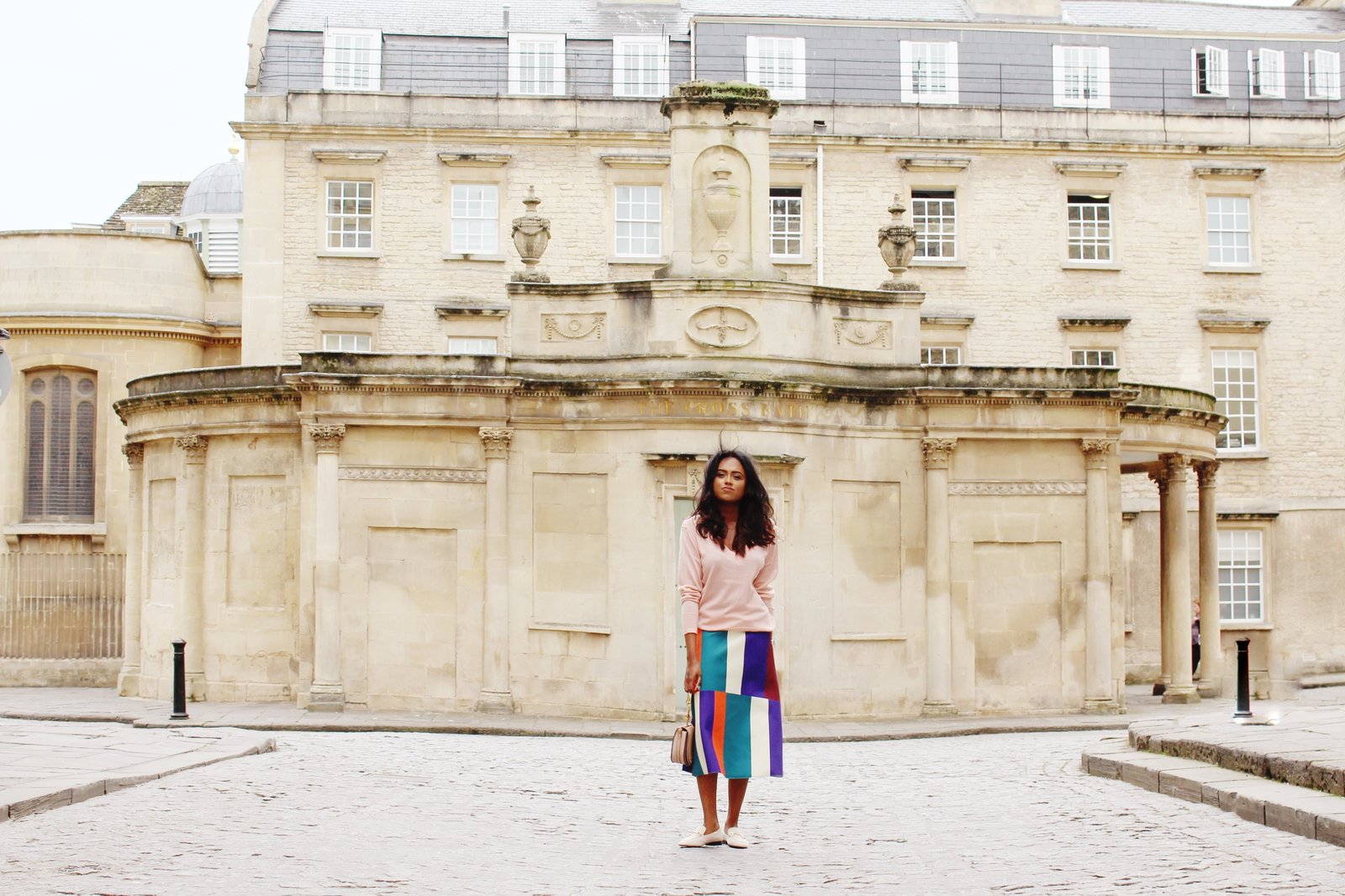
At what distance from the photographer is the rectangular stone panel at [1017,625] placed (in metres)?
22.5

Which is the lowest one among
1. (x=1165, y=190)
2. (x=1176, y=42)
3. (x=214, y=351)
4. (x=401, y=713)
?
(x=401, y=713)

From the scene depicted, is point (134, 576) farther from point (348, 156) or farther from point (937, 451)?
point (348, 156)

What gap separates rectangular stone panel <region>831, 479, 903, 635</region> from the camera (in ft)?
72.1

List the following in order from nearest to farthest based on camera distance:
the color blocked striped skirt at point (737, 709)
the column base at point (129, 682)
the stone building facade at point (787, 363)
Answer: the color blocked striped skirt at point (737, 709) < the stone building facade at point (787, 363) < the column base at point (129, 682)

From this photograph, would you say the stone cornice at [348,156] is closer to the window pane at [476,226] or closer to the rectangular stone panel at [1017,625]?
the window pane at [476,226]

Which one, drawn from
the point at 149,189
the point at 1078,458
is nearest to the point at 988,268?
the point at 1078,458

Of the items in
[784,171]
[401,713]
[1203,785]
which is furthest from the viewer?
[784,171]

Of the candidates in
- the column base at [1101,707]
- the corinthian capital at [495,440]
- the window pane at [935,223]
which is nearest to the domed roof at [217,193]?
the window pane at [935,223]

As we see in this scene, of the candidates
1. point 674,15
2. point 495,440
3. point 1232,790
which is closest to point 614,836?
point 1232,790

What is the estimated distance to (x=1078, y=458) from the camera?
898 inches

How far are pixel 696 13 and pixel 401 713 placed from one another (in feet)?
72.5

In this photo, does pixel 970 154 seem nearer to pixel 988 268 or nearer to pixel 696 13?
pixel 988 268

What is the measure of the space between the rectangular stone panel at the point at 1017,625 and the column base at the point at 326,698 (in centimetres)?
792

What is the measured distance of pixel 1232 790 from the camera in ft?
36.9
